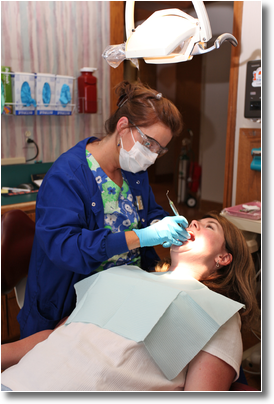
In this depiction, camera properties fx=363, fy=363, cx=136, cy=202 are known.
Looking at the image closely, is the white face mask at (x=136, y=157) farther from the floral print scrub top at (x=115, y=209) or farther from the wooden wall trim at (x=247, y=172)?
the wooden wall trim at (x=247, y=172)

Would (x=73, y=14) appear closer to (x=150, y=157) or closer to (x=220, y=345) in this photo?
(x=150, y=157)

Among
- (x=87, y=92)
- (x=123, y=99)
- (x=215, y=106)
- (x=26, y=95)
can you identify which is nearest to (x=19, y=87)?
(x=26, y=95)

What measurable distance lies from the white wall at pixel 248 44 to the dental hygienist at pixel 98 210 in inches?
66.6

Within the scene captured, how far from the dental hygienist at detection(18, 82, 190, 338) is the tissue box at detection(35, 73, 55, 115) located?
134 cm

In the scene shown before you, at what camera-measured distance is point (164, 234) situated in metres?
1.35

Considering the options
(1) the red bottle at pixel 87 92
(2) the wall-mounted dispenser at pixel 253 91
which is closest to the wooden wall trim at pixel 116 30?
(1) the red bottle at pixel 87 92

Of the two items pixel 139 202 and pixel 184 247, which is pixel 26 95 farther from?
pixel 184 247

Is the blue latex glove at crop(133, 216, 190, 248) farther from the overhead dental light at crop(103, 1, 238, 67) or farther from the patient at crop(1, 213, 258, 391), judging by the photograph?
the overhead dental light at crop(103, 1, 238, 67)

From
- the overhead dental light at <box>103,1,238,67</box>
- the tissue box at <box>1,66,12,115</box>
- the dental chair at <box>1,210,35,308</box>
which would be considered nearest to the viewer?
the overhead dental light at <box>103,1,238,67</box>

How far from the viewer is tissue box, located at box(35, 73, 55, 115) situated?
107 inches

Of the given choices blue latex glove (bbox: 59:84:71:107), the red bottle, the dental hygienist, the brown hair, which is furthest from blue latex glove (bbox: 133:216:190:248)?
the red bottle

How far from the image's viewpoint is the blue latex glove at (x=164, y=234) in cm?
134
